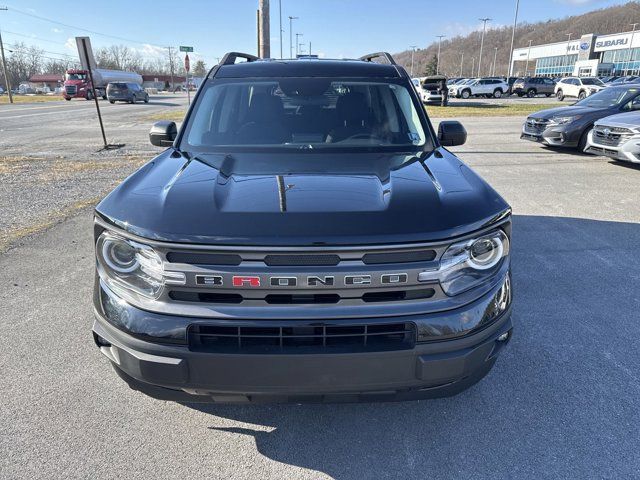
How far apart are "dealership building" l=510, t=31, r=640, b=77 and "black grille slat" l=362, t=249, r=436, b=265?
87417 millimetres

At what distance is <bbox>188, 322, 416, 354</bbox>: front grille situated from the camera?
199 centimetres

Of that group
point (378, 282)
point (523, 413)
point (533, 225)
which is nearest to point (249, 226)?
point (378, 282)

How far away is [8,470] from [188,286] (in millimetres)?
1312

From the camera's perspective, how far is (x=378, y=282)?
6.52ft

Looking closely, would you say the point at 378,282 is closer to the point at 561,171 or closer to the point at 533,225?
the point at 533,225

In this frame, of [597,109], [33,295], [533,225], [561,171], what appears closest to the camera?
[33,295]

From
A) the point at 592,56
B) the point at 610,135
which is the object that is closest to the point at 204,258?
the point at 610,135

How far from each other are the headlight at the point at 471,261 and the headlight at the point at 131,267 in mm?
→ 1111

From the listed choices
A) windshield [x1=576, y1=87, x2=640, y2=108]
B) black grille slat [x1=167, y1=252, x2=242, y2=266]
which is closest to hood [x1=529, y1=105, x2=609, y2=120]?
windshield [x1=576, y1=87, x2=640, y2=108]

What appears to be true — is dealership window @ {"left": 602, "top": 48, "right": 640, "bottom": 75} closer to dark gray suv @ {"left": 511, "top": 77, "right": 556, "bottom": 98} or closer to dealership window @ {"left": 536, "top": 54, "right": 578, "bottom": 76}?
dealership window @ {"left": 536, "top": 54, "right": 578, "bottom": 76}

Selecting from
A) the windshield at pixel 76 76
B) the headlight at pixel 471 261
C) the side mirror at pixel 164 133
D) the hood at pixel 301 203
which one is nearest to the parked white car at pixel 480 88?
the windshield at pixel 76 76

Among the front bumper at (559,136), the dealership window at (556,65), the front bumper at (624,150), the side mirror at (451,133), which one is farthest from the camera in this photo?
the dealership window at (556,65)

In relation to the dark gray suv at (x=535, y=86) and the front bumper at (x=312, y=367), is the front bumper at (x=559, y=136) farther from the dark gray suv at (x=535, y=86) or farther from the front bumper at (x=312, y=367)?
the dark gray suv at (x=535, y=86)

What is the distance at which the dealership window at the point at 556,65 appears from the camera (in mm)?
99688
